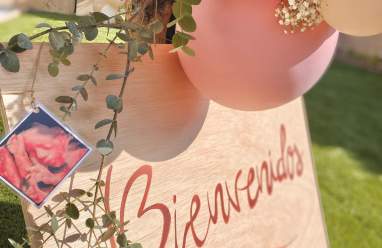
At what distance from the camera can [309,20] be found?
3.79 feet

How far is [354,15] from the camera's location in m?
1.09

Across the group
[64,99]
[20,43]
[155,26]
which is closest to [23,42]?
[20,43]

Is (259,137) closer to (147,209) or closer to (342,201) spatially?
(147,209)

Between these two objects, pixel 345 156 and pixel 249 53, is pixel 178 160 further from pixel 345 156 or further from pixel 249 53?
pixel 345 156

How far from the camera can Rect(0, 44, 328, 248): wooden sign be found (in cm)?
110

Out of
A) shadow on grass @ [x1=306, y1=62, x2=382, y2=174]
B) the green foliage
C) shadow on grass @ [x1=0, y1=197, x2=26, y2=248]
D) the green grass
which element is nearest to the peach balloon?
the green foliage

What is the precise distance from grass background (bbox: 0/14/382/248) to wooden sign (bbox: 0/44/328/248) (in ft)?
0.47

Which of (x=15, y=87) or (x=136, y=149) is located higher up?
(x=15, y=87)

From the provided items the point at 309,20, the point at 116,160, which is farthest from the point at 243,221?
the point at 309,20

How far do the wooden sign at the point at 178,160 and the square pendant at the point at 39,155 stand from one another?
0.12 feet

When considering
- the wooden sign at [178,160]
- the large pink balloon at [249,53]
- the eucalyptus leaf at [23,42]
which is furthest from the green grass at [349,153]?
the eucalyptus leaf at [23,42]

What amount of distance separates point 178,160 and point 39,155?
39 centimetres

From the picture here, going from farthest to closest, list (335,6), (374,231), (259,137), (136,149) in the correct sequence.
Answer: (374,231)
(259,137)
(136,149)
(335,6)

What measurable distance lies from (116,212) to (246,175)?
0.50m
